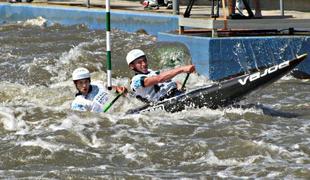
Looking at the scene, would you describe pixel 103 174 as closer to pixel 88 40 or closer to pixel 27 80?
pixel 27 80

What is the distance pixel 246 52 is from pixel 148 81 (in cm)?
373

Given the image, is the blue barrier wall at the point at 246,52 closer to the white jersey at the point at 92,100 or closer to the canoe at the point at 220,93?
the canoe at the point at 220,93

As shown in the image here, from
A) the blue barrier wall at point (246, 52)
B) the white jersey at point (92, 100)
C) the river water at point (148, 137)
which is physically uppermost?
the blue barrier wall at point (246, 52)

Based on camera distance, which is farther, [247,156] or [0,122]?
[0,122]

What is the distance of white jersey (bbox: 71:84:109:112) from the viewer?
9742 mm

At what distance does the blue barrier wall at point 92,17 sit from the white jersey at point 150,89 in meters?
7.00

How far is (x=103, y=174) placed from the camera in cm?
743

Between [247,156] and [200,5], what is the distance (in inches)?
593

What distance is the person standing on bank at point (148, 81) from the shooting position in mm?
9711

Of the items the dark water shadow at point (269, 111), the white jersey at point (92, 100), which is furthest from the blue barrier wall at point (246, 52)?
the white jersey at point (92, 100)

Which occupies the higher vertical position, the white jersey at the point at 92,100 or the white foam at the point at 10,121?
the white jersey at the point at 92,100

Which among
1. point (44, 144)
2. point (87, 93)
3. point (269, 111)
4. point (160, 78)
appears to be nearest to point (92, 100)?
point (87, 93)

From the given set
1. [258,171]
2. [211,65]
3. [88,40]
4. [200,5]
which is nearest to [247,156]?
[258,171]

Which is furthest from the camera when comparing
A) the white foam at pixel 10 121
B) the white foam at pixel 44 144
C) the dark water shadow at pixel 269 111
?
the dark water shadow at pixel 269 111
